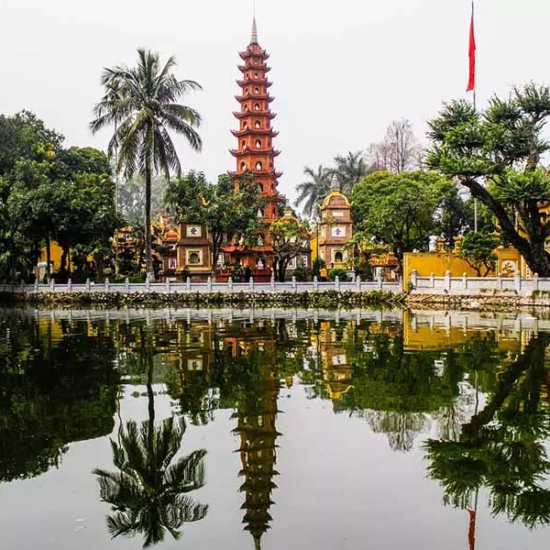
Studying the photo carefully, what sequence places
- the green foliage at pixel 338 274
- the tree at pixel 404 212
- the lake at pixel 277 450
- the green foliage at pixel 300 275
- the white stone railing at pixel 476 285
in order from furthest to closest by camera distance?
the green foliage at pixel 300 275
the green foliage at pixel 338 274
the tree at pixel 404 212
the white stone railing at pixel 476 285
the lake at pixel 277 450

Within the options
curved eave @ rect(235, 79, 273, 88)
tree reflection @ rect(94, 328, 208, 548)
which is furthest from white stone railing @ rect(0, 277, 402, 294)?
tree reflection @ rect(94, 328, 208, 548)

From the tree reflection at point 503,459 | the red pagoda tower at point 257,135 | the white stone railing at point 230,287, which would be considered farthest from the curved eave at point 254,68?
the tree reflection at point 503,459

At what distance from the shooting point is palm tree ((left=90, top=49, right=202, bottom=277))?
1352 inches

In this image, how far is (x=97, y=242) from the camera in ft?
130

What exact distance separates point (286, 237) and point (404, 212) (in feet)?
26.2

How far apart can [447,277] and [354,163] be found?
22033 mm

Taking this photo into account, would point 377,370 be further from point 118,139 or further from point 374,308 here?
point 118,139

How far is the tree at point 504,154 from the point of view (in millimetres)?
31344

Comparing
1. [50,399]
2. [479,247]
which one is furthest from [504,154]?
[50,399]

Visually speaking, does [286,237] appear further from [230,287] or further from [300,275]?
[230,287]

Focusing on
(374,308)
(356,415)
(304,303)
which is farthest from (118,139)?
(356,415)

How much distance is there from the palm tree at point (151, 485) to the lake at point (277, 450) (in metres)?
0.02

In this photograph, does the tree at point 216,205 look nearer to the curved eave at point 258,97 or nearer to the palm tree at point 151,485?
the curved eave at point 258,97

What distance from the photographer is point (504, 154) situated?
33281 mm
